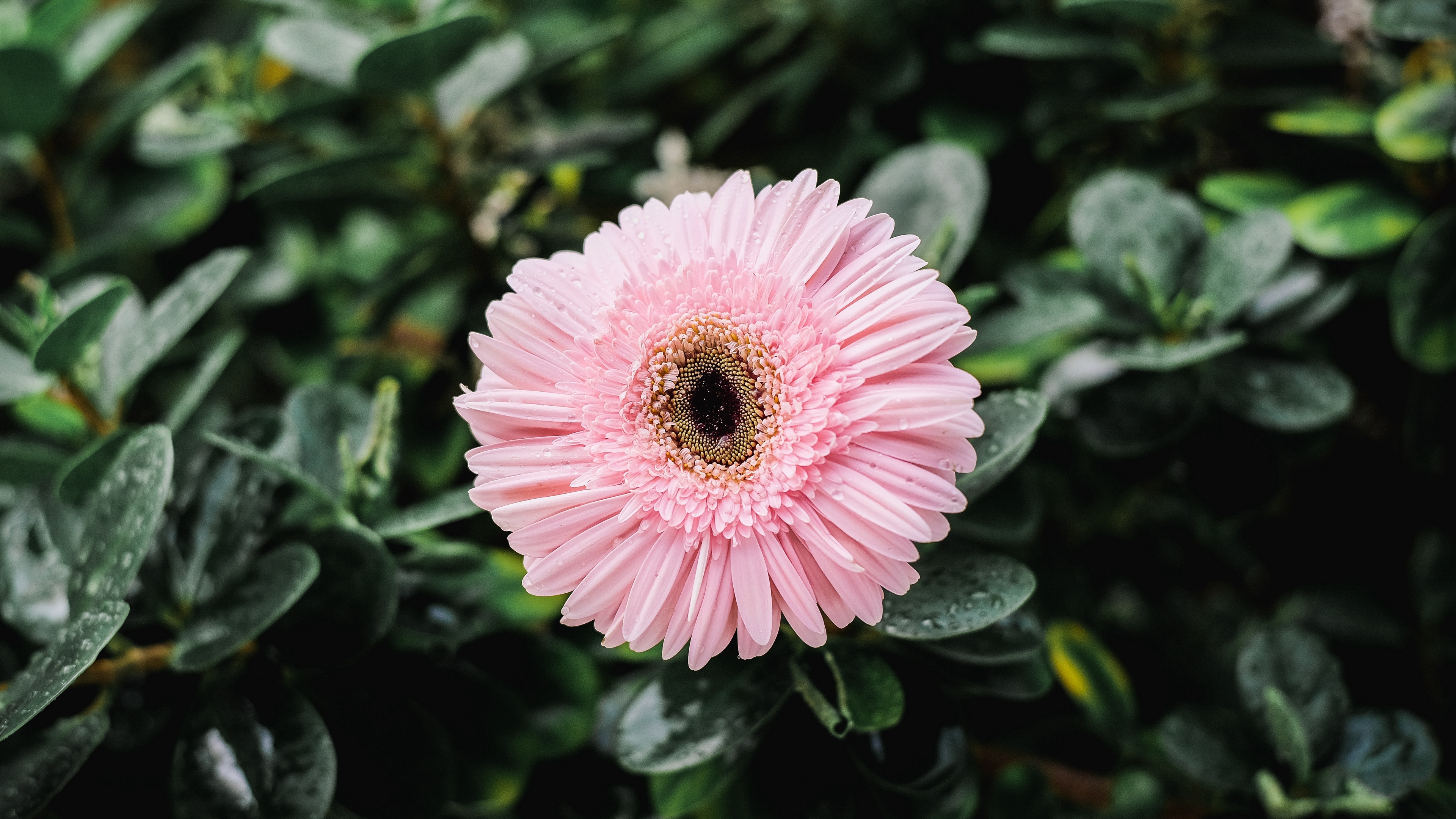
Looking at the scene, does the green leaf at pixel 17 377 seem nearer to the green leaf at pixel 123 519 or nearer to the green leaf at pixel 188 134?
the green leaf at pixel 123 519

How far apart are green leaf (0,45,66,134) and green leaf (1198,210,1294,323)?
1315 millimetres

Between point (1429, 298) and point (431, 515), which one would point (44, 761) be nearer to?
point (431, 515)

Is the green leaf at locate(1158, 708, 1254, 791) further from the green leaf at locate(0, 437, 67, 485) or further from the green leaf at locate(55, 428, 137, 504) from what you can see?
the green leaf at locate(0, 437, 67, 485)

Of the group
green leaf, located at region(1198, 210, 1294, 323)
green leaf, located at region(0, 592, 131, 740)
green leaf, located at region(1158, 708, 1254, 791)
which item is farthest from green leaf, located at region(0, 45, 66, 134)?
green leaf, located at region(1158, 708, 1254, 791)

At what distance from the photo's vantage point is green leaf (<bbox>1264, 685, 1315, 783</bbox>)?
77 centimetres

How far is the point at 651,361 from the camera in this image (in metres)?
0.65

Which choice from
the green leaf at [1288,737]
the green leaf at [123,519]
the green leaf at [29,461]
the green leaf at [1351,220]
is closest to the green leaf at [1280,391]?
the green leaf at [1351,220]

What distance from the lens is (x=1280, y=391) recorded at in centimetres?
87

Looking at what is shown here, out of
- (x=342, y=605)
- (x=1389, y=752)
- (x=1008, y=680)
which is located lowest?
(x=1389, y=752)

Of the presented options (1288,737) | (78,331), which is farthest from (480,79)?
(1288,737)

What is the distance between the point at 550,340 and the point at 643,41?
0.90m

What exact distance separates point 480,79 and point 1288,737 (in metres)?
1.05

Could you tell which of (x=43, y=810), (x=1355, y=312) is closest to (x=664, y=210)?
(x=43, y=810)

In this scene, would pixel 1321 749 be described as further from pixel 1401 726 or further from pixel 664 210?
pixel 664 210
